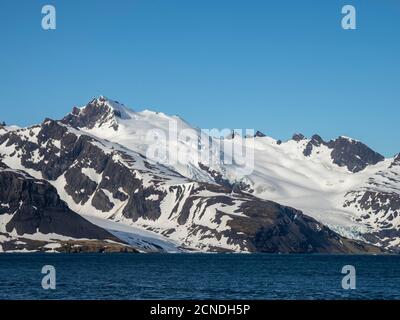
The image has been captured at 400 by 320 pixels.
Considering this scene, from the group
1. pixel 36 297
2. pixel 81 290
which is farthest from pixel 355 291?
pixel 36 297

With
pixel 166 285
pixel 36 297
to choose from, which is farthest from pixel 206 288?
pixel 36 297

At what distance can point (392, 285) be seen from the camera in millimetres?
186500

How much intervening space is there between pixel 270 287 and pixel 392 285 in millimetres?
31739
